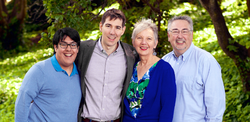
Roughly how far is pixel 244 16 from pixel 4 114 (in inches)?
381

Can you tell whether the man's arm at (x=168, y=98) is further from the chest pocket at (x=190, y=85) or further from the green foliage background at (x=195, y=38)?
the green foliage background at (x=195, y=38)

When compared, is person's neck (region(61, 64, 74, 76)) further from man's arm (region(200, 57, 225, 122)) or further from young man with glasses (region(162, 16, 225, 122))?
man's arm (region(200, 57, 225, 122))

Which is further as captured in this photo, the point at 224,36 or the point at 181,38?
the point at 224,36

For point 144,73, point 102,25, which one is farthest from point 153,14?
point 144,73

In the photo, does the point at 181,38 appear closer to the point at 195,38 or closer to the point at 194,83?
the point at 194,83

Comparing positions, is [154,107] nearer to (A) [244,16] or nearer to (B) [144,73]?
(B) [144,73]

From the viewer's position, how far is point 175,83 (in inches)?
98.9

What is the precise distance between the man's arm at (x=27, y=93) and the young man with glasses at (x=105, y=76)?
55cm

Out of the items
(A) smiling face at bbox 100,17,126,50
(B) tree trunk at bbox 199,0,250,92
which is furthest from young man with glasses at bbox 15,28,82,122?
(B) tree trunk at bbox 199,0,250,92

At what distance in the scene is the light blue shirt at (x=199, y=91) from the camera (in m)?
2.47

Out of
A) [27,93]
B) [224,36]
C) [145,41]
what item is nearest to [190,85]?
[145,41]

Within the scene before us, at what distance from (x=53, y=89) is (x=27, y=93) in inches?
9.8

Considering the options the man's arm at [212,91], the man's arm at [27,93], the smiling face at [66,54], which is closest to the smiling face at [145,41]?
the man's arm at [212,91]

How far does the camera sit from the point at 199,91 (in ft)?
8.29
